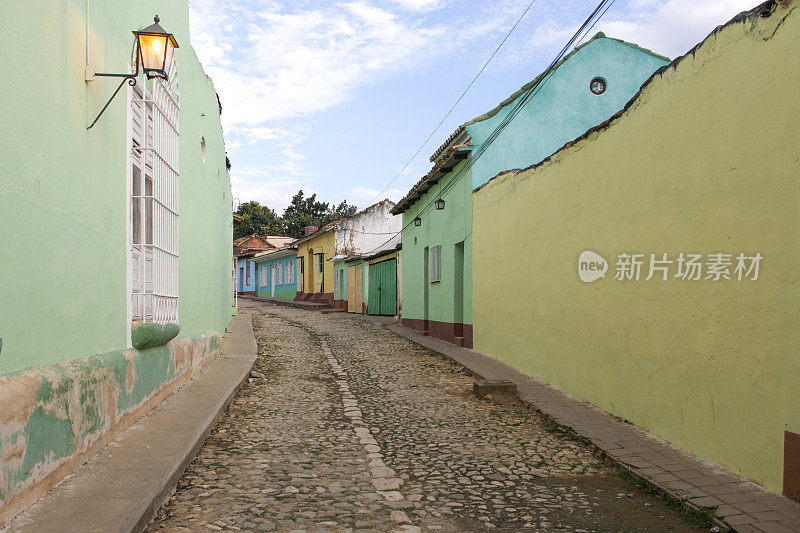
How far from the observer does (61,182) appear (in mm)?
3951

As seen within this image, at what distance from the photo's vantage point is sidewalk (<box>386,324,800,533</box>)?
3461 millimetres

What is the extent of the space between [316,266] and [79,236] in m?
26.8

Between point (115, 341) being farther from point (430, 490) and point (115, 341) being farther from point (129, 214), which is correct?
point (430, 490)

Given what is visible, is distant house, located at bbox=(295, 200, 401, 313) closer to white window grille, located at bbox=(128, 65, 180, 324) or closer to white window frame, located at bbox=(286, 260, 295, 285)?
white window frame, located at bbox=(286, 260, 295, 285)

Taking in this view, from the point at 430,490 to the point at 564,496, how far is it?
2.85ft

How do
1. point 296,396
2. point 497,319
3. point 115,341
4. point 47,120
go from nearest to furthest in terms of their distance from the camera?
point 47,120
point 115,341
point 296,396
point 497,319

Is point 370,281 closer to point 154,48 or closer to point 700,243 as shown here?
point 154,48

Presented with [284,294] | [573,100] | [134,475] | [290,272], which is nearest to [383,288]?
[573,100]

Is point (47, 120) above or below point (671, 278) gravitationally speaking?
above

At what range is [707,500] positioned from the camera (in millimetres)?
3734

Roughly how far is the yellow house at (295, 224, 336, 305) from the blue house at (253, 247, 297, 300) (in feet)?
3.54

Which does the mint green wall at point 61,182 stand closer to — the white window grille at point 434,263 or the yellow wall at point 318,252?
the white window grille at point 434,263

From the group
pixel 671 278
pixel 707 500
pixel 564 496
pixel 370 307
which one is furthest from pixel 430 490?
pixel 370 307

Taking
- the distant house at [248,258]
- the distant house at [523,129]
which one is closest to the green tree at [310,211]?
the distant house at [248,258]
